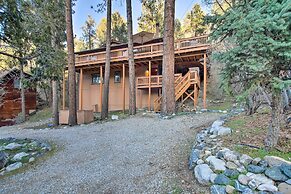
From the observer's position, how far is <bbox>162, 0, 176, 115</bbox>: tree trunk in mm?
9938

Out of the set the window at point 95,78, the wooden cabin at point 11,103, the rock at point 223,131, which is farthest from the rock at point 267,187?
the wooden cabin at point 11,103

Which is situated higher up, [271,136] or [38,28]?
[38,28]

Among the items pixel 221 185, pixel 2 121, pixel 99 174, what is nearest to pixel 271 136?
pixel 221 185

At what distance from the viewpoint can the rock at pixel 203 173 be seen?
3305 mm

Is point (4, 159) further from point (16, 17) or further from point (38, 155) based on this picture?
point (16, 17)

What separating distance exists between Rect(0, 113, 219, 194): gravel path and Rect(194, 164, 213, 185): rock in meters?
0.13

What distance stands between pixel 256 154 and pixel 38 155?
18.4 ft

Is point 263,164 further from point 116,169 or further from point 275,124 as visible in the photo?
point 116,169

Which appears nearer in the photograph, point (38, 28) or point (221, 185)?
point (221, 185)

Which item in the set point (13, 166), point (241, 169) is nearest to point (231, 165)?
point (241, 169)

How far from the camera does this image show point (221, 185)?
3033 millimetres

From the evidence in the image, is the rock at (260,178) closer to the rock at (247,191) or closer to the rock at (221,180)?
the rock at (247,191)

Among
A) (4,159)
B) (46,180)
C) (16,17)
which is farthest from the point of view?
(4,159)

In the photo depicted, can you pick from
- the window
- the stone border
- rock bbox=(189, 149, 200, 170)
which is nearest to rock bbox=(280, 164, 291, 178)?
the stone border
